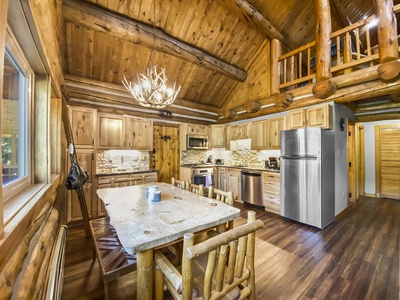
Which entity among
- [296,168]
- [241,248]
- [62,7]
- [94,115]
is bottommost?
[241,248]

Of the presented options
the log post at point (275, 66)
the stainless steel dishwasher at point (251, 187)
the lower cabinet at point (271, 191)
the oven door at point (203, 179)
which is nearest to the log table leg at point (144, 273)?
the lower cabinet at point (271, 191)

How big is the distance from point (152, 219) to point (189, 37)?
12.8 ft

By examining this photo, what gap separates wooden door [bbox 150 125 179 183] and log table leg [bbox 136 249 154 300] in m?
3.95

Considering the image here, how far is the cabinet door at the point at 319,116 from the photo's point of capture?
3330mm

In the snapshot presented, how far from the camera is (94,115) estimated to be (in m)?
3.64

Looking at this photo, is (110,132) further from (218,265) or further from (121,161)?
(218,265)

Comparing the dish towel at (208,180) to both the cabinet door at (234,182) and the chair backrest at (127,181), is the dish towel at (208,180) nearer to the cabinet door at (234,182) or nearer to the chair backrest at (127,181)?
the cabinet door at (234,182)

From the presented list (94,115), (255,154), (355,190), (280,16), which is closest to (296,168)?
(255,154)

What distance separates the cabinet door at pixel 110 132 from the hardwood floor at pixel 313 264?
1782 mm

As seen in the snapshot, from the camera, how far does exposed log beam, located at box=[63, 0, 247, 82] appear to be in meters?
2.64

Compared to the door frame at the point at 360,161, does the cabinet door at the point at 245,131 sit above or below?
above

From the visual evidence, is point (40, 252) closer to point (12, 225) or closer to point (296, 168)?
point (12, 225)

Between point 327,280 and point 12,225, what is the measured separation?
279 cm

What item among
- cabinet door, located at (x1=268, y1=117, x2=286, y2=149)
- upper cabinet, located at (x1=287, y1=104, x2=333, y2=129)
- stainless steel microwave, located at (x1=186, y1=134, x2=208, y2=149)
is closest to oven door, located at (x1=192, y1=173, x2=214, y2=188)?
stainless steel microwave, located at (x1=186, y1=134, x2=208, y2=149)
